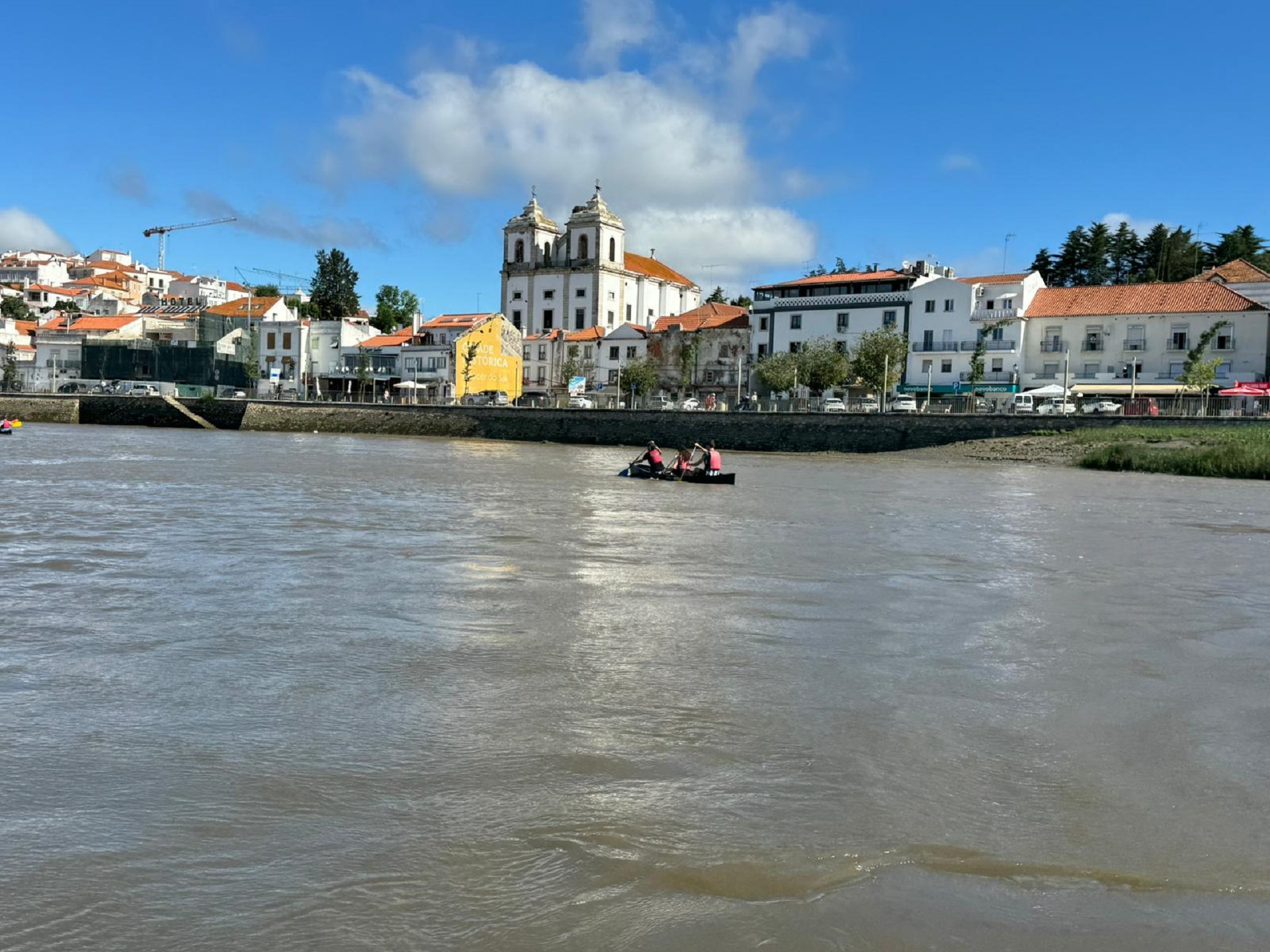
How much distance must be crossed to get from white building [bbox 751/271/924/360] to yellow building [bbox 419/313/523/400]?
65.5 ft

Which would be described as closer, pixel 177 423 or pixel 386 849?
pixel 386 849

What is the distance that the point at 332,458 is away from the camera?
135ft

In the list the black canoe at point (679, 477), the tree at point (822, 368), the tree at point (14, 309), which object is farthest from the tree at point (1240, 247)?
the tree at point (14, 309)

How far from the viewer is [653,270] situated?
4227 inches

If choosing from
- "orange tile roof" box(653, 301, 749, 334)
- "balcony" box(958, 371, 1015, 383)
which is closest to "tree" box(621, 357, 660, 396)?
"orange tile roof" box(653, 301, 749, 334)

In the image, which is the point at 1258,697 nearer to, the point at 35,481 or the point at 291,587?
the point at 291,587

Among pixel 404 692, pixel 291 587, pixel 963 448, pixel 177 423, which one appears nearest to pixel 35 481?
pixel 291 587

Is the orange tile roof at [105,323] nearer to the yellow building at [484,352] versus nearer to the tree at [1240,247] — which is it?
the yellow building at [484,352]

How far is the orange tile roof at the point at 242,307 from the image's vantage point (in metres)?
101

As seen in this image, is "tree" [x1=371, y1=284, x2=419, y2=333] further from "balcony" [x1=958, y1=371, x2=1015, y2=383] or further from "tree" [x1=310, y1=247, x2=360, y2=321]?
"balcony" [x1=958, y1=371, x2=1015, y2=383]

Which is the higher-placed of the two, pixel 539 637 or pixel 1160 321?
pixel 1160 321

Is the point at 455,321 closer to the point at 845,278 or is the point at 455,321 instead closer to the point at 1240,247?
the point at 845,278

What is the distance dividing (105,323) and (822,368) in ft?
226

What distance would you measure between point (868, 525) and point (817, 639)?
38.1 feet
